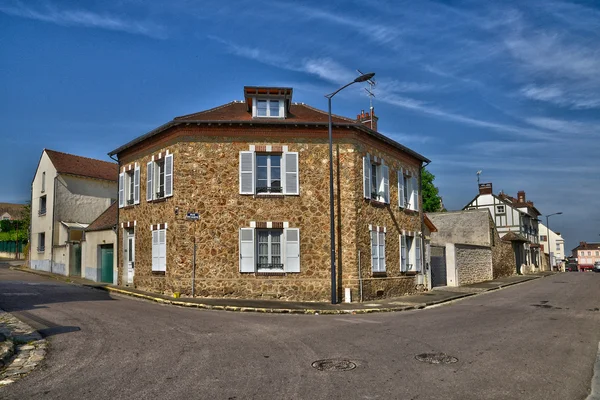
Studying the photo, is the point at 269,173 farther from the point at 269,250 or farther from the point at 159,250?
the point at 159,250

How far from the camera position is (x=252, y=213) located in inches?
709

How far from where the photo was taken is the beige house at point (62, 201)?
99.1 ft

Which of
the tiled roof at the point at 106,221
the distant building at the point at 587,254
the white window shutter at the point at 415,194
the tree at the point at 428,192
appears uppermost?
the tree at the point at 428,192

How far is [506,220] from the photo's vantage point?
171ft

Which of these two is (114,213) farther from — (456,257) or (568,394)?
(568,394)

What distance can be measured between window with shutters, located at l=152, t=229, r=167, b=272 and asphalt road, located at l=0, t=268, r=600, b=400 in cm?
430

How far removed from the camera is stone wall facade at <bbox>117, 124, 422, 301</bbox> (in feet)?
58.1

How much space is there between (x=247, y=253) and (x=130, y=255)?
6.65 meters

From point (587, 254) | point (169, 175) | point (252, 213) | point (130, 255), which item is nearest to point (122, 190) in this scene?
point (130, 255)

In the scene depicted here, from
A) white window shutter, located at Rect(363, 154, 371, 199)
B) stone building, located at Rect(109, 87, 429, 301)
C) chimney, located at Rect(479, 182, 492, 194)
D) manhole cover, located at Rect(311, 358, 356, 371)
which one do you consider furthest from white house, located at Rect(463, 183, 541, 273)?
manhole cover, located at Rect(311, 358, 356, 371)

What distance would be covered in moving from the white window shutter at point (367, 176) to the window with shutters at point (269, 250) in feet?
11.1

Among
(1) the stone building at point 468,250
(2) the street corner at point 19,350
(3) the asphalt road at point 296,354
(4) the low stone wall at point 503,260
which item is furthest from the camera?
(4) the low stone wall at point 503,260

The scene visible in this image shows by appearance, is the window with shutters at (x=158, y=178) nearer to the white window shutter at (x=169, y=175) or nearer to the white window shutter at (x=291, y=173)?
the white window shutter at (x=169, y=175)

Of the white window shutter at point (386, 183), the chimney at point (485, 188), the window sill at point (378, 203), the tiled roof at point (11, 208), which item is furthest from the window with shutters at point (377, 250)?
the tiled roof at point (11, 208)
